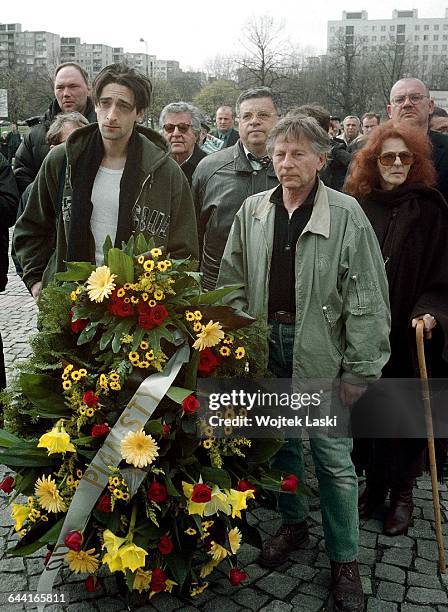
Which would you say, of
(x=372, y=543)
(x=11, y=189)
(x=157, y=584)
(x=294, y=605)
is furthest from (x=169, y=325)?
(x=11, y=189)

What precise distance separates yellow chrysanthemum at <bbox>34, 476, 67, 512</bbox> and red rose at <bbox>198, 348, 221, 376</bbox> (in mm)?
774

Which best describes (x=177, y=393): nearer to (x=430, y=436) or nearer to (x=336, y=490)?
(x=336, y=490)

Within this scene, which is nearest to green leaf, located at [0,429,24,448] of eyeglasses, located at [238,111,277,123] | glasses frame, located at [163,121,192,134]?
eyeglasses, located at [238,111,277,123]

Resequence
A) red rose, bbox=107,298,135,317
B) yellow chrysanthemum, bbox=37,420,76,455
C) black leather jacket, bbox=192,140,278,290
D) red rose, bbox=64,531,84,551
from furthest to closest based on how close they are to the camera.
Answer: black leather jacket, bbox=192,140,278,290, red rose, bbox=107,298,135,317, yellow chrysanthemum, bbox=37,420,76,455, red rose, bbox=64,531,84,551

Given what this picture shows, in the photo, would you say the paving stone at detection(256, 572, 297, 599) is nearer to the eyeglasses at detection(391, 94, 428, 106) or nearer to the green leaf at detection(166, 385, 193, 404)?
the green leaf at detection(166, 385, 193, 404)

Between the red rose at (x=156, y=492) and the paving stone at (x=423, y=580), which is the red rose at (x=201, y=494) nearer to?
the red rose at (x=156, y=492)

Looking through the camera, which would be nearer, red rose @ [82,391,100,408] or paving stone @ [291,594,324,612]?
red rose @ [82,391,100,408]

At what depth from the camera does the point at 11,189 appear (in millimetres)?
5012

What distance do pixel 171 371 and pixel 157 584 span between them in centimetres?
88

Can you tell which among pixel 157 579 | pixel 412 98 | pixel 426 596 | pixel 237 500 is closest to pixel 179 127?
pixel 412 98

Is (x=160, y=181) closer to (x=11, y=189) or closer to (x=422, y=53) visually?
(x=11, y=189)

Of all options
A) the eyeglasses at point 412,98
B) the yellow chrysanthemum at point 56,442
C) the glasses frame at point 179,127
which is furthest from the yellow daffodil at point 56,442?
the eyeglasses at point 412,98

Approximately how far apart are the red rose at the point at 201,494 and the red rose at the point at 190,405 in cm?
31

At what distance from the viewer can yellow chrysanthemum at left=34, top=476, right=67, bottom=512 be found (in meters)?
2.95
